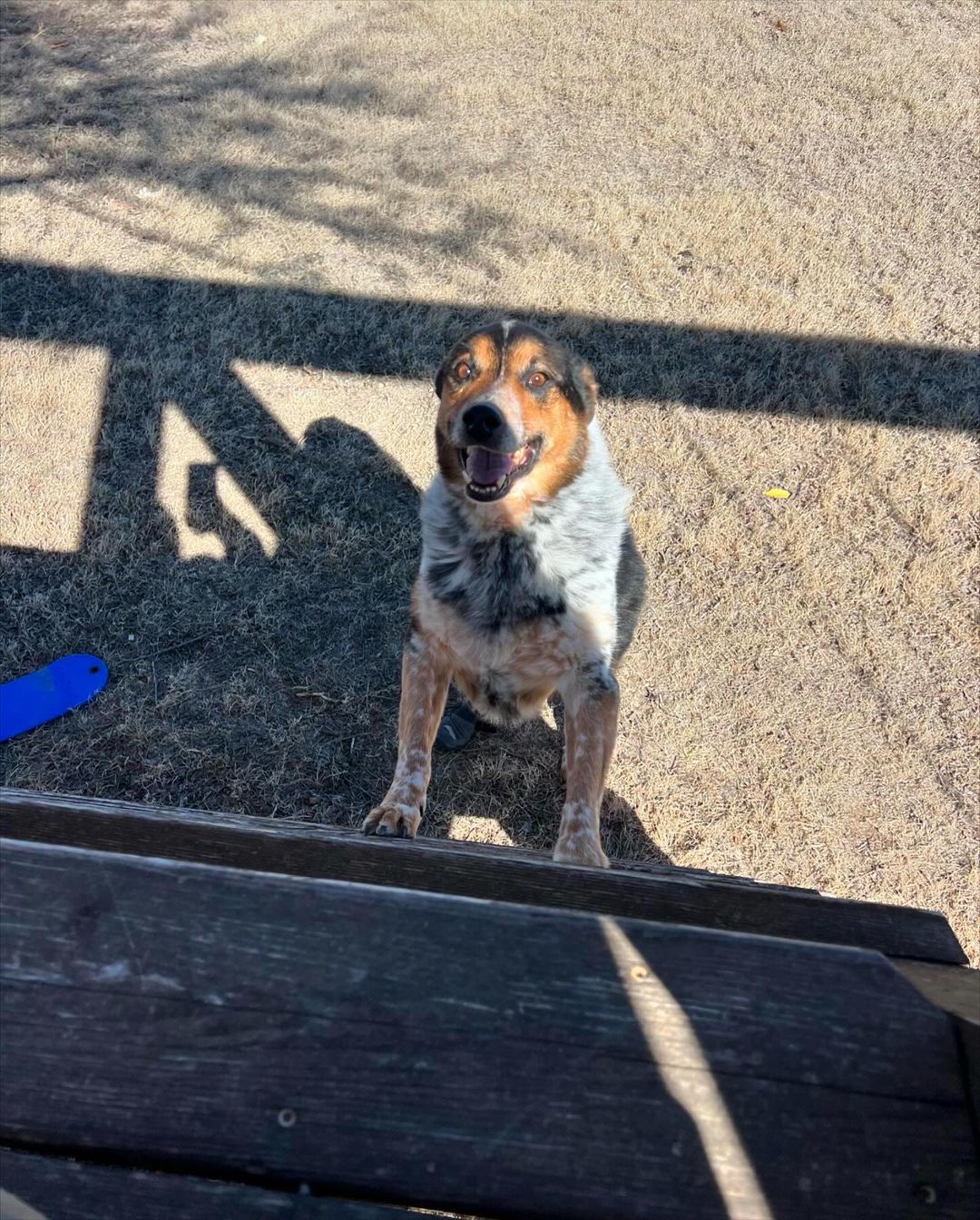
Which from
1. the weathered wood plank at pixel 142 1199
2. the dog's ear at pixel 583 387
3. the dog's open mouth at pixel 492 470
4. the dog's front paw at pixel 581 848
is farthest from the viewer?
the dog's ear at pixel 583 387

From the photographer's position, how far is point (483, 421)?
2.68m

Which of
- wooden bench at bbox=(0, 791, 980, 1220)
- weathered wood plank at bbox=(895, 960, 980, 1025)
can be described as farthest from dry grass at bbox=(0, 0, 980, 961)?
wooden bench at bbox=(0, 791, 980, 1220)

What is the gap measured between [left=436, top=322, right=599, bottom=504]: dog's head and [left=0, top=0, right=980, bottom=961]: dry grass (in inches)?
45.5

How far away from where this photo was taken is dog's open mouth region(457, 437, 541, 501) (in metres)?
2.79

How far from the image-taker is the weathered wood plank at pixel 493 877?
157cm

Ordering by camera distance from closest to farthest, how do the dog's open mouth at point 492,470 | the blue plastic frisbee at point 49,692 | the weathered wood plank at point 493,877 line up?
the weathered wood plank at point 493,877
the dog's open mouth at point 492,470
the blue plastic frisbee at point 49,692

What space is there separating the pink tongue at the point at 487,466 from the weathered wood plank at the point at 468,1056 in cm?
182

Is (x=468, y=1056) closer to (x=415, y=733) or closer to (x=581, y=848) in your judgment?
(x=581, y=848)

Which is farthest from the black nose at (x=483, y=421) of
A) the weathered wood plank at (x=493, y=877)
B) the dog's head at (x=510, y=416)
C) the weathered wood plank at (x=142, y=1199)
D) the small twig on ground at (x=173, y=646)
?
the weathered wood plank at (x=142, y=1199)

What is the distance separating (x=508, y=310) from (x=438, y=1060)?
4.80 meters

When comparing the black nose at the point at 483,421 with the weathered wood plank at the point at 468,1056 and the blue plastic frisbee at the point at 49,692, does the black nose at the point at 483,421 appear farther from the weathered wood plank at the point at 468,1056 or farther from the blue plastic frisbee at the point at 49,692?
the blue plastic frisbee at the point at 49,692

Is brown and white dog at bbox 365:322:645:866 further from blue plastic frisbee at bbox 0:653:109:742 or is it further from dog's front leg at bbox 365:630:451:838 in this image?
blue plastic frisbee at bbox 0:653:109:742

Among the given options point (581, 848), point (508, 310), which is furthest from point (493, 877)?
point (508, 310)

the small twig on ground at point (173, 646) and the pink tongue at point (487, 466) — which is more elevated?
the pink tongue at point (487, 466)
